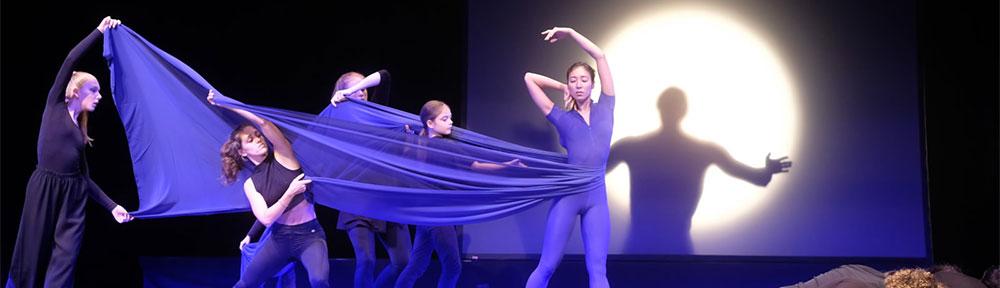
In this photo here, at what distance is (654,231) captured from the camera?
5.48 metres

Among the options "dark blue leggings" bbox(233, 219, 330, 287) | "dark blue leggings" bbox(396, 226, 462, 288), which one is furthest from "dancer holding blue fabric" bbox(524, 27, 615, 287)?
"dark blue leggings" bbox(233, 219, 330, 287)

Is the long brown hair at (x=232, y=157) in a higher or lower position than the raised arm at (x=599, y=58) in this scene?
lower

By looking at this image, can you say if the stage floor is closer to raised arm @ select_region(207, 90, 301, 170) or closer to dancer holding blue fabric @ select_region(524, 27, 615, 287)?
dancer holding blue fabric @ select_region(524, 27, 615, 287)

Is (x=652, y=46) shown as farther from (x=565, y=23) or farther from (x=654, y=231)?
(x=654, y=231)

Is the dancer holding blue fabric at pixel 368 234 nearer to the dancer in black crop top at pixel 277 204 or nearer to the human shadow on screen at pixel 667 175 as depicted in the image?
the dancer in black crop top at pixel 277 204

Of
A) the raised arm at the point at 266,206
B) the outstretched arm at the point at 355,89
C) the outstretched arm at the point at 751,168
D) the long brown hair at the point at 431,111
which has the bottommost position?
the raised arm at the point at 266,206

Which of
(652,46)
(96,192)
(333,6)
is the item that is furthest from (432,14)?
(96,192)

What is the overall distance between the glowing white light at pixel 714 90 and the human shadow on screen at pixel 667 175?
51mm

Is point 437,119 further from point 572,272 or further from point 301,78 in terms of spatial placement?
point 301,78

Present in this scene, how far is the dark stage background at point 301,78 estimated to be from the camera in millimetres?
5066

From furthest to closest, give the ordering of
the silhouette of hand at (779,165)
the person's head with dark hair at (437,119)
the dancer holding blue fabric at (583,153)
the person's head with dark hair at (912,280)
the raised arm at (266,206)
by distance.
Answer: the silhouette of hand at (779,165)
the person's head with dark hair at (437,119)
the dancer holding blue fabric at (583,153)
the raised arm at (266,206)
the person's head with dark hair at (912,280)

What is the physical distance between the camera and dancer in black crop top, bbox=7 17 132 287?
3240mm

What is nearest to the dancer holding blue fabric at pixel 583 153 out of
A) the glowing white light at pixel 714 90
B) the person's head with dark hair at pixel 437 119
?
the person's head with dark hair at pixel 437 119

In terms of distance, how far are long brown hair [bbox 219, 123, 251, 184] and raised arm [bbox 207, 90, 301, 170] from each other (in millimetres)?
60
